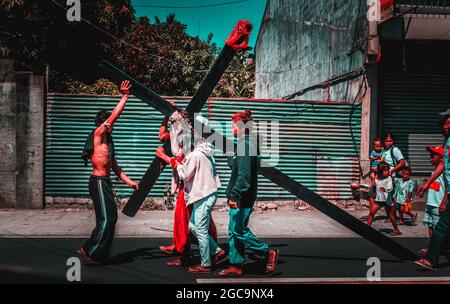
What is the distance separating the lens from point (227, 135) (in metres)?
10.9

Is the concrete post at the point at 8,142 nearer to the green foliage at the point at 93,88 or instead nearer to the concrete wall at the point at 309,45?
the green foliage at the point at 93,88

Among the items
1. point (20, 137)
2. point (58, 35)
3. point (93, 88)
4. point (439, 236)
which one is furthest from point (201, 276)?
point (58, 35)

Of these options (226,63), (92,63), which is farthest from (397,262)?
(92,63)

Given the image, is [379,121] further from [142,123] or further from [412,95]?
[142,123]

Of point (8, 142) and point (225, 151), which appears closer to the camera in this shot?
point (225, 151)

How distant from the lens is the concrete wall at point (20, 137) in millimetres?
10391

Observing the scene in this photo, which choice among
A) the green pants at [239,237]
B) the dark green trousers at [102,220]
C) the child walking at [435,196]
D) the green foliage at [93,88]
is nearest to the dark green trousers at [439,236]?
the child walking at [435,196]

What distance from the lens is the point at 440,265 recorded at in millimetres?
6184

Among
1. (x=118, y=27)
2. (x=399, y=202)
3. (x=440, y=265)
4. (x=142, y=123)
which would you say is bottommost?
(x=440, y=265)

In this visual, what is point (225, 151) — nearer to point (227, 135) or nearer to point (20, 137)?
point (227, 135)

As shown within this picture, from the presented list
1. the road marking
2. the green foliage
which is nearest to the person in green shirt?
the road marking

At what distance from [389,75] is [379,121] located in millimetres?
1237

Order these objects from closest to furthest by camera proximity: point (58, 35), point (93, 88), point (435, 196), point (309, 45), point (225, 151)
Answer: point (225, 151)
point (435, 196)
point (93, 88)
point (309, 45)
point (58, 35)

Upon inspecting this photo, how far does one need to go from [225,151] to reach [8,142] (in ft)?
23.0
